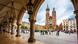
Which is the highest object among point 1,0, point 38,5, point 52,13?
point 52,13

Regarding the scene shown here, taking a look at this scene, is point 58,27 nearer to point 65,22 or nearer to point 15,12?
point 65,22

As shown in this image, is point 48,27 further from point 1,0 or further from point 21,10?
point 1,0

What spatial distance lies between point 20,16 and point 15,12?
171 cm

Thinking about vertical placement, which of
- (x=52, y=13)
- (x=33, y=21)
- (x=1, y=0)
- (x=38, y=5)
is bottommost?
(x=33, y=21)

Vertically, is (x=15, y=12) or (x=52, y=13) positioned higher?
(x=52, y=13)

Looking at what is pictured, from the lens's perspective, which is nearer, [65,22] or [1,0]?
[1,0]

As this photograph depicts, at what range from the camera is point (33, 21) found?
46.9 feet

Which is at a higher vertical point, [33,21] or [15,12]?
[15,12]

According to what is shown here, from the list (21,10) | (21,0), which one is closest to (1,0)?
(21,0)

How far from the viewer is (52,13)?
66.4 metres

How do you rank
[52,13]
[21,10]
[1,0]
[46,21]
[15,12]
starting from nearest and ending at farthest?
1. [1,0]
2. [21,10]
3. [15,12]
4. [46,21]
5. [52,13]

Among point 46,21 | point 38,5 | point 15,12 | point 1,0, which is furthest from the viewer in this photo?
point 46,21

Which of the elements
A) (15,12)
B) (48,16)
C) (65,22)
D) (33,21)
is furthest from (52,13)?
(33,21)

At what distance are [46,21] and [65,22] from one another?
24.0ft
